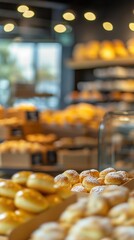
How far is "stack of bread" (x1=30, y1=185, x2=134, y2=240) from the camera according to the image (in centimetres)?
148

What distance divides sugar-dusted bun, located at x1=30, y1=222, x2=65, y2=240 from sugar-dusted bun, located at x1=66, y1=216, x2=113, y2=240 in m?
0.03

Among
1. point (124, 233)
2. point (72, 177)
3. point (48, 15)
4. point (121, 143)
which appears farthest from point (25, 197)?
point (48, 15)

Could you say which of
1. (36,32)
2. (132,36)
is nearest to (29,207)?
(132,36)

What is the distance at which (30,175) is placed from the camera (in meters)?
1.92

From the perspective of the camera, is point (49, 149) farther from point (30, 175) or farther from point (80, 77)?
point (80, 77)

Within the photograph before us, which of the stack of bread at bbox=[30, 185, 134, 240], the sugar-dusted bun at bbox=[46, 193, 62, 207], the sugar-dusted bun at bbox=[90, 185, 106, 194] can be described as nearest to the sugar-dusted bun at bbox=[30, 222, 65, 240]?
the stack of bread at bbox=[30, 185, 134, 240]

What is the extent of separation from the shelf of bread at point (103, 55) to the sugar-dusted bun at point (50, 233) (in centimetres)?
911

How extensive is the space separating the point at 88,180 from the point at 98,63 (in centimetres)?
894

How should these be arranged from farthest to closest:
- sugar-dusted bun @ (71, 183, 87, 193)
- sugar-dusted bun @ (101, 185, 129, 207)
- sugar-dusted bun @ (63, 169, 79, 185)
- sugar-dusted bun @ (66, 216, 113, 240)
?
sugar-dusted bun @ (63, 169, 79, 185) → sugar-dusted bun @ (71, 183, 87, 193) → sugar-dusted bun @ (101, 185, 129, 207) → sugar-dusted bun @ (66, 216, 113, 240)

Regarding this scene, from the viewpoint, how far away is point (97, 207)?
167 cm

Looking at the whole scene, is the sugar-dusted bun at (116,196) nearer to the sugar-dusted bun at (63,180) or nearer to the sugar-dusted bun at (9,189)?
the sugar-dusted bun at (9,189)

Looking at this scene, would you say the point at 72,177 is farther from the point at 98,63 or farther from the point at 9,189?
the point at 98,63

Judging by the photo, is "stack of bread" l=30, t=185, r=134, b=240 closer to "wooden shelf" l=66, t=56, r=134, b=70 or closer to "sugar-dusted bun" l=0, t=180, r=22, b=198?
"sugar-dusted bun" l=0, t=180, r=22, b=198

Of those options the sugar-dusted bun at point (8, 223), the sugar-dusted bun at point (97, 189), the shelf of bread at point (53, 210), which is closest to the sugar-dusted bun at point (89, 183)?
the sugar-dusted bun at point (97, 189)
